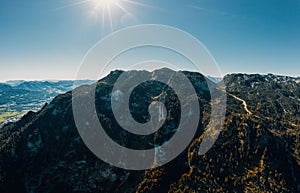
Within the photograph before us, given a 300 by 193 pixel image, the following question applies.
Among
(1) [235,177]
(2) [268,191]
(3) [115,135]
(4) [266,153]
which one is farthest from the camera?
(3) [115,135]

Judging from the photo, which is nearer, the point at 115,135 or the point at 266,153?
the point at 266,153

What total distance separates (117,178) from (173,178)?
43.0 m

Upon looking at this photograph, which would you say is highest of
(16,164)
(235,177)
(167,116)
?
(167,116)

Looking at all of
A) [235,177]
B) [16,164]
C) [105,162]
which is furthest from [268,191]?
[16,164]

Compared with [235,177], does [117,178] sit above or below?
below

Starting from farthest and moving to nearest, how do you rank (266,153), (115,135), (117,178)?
(115,135) < (117,178) < (266,153)

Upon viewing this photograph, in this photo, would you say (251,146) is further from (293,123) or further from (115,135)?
(115,135)

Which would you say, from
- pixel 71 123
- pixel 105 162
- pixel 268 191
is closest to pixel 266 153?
pixel 268 191

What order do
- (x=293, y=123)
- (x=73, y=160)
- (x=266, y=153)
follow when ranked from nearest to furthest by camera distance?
1. (x=266, y=153)
2. (x=73, y=160)
3. (x=293, y=123)

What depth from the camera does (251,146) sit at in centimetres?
12662

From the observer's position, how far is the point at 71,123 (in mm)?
173750

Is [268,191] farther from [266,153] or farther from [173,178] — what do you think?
[173,178]

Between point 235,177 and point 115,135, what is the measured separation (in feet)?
327

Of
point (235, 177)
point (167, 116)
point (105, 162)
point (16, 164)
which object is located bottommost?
point (16, 164)
